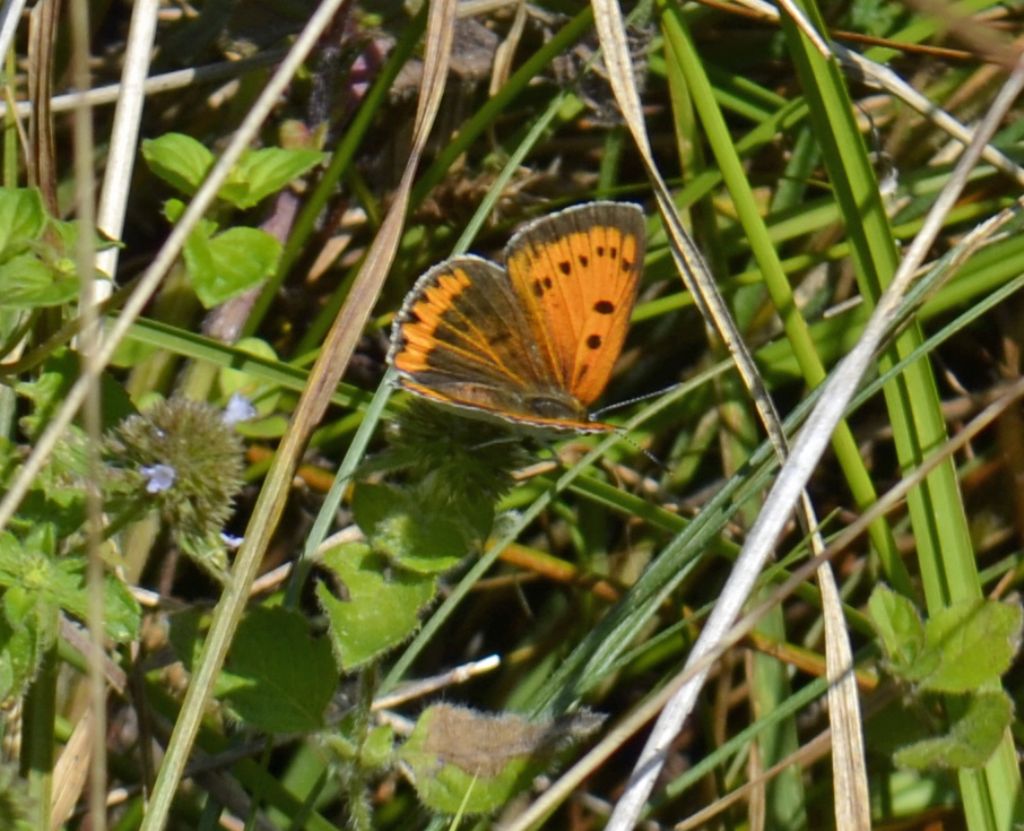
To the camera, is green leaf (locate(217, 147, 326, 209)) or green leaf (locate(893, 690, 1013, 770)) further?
green leaf (locate(217, 147, 326, 209))

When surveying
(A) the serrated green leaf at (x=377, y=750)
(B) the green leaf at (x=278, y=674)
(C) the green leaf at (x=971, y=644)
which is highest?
(C) the green leaf at (x=971, y=644)

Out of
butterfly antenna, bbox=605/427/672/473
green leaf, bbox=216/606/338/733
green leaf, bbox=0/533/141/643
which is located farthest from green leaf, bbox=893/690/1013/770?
green leaf, bbox=0/533/141/643

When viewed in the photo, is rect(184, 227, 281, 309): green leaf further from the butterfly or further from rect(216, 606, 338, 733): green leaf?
rect(216, 606, 338, 733): green leaf

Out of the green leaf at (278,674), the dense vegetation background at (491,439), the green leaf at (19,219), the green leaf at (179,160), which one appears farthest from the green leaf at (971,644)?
the green leaf at (19,219)

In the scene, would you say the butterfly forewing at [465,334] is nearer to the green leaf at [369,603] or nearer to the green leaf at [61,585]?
the green leaf at [369,603]

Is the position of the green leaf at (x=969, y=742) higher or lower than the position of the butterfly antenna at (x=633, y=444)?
lower

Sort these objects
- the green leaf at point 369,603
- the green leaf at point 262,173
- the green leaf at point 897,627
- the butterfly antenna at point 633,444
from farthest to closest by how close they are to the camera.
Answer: the butterfly antenna at point 633,444, the green leaf at point 262,173, the green leaf at point 897,627, the green leaf at point 369,603

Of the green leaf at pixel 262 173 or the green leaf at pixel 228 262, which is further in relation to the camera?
the green leaf at pixel 262 173
